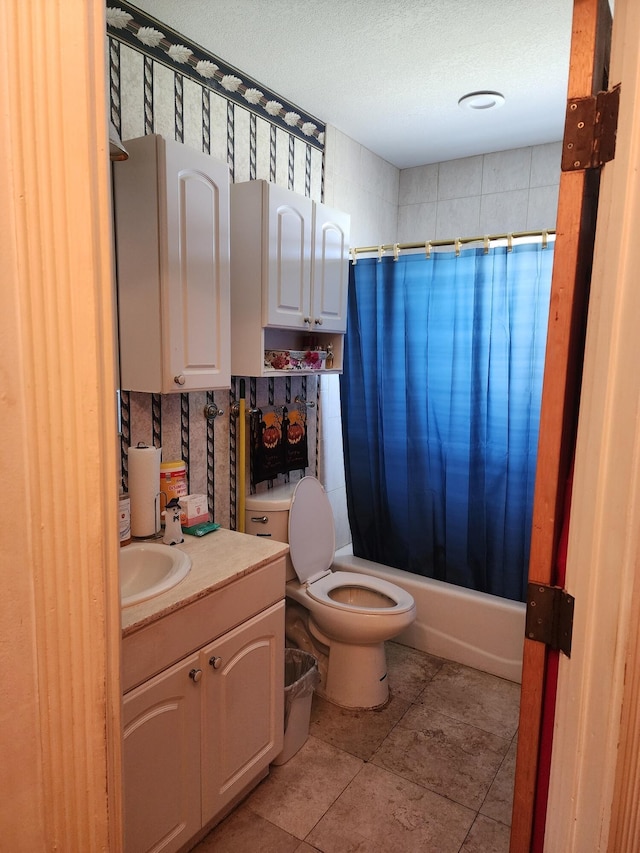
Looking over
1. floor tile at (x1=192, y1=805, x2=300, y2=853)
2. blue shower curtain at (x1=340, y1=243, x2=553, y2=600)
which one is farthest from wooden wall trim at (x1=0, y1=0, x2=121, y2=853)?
blue shower curtain at (x1=340, y1=243, x2=553, y2=600)

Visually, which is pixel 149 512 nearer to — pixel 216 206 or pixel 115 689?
pixel 216 206

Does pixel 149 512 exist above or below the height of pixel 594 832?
above

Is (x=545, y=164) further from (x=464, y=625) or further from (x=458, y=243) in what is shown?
(x=464, y=625)

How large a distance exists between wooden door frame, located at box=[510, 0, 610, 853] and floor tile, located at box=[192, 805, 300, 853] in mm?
1011

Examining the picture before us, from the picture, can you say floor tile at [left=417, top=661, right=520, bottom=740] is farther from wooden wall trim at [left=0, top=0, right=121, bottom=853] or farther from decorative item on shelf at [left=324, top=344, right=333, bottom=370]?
wooden wall trim at [left=0, top=0, right=121, bottom=853]

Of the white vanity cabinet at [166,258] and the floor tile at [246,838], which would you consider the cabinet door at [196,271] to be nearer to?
the white vanity cabinet at [166,258]

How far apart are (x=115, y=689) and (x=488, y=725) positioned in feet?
6.69

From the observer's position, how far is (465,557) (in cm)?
272

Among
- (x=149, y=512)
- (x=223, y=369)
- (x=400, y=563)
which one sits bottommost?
(x=400, y=563)

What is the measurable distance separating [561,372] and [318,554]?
1870mm

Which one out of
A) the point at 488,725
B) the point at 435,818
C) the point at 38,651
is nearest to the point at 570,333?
the point at 38,651

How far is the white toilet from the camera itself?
2279 mm

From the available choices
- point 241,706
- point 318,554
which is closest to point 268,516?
point 318,554

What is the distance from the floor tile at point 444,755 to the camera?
1953mm
